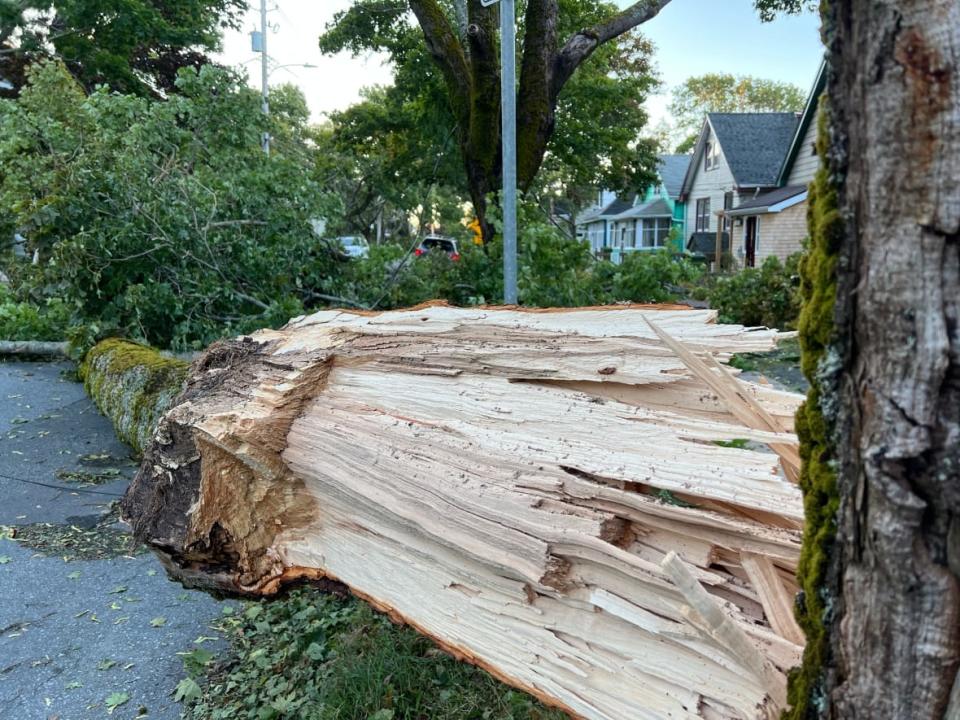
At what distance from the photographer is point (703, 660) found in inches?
54.1

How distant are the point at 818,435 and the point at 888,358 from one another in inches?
7.5

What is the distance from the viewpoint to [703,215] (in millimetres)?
29203

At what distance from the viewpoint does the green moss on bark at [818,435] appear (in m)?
0.95

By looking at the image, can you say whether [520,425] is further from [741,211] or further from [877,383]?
[741,211]

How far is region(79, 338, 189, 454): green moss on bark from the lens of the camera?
4.86 metres

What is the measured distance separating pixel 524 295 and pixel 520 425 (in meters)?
3.72

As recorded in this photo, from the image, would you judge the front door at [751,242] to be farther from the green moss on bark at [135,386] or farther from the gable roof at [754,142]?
the green moss on bark at [135,386]

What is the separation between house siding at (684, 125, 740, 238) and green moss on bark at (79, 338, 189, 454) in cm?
2277

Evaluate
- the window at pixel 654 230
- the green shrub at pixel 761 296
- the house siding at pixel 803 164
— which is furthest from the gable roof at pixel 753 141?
the green shrub at pixel 761 296

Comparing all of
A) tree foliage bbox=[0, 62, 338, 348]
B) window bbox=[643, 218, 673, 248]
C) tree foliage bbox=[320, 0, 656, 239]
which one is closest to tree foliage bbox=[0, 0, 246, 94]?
tree foliage bbox=[320, 0, 656, 239]

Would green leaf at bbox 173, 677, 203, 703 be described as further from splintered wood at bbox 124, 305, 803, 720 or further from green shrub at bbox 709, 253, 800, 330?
green shrub at bbox 709, 253, 800, 330

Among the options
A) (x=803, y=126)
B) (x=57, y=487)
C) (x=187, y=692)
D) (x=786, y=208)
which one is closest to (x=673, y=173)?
(x=786, y=208)

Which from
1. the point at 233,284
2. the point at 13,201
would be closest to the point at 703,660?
the point at 233,284

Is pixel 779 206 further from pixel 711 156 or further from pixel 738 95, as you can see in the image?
pixel 738 95
